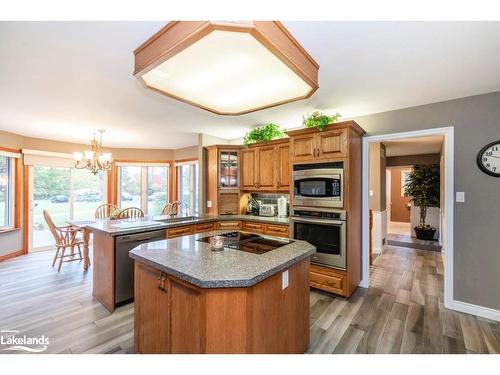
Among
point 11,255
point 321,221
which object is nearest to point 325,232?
point 321,221

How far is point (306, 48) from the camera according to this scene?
5.88ft

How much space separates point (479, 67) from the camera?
2057 millimetres

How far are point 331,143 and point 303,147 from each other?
395mm

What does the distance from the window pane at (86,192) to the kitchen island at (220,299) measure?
5.09 meters

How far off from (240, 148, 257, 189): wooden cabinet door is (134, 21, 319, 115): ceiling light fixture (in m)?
2.42

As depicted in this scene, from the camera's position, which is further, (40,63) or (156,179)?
(156,179)

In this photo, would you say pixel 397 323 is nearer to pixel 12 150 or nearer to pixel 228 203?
pixel 228 203

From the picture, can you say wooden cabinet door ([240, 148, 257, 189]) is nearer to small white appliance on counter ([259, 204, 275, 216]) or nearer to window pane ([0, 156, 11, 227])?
small white appliance on counter ([259, 204, 275, 216])

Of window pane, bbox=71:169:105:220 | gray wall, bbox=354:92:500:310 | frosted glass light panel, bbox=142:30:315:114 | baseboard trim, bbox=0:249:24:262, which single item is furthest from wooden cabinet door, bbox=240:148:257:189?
baseboard trim, bbox=0:249:24:262

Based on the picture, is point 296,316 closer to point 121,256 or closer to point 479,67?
point 121,256

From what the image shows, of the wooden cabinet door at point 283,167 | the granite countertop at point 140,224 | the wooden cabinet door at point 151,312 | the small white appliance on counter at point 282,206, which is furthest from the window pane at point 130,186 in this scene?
the wooden cabinet door at point 151,312

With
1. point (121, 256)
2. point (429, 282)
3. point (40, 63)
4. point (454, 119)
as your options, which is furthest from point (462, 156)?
point (40, 63)

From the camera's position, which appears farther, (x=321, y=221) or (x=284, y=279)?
(x=321, y=221)
